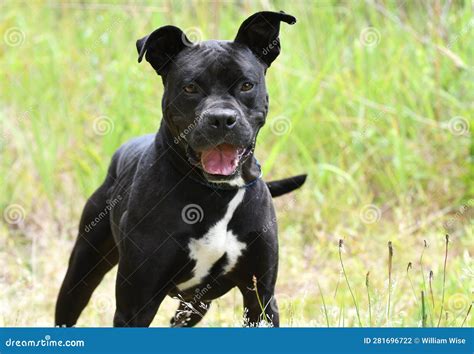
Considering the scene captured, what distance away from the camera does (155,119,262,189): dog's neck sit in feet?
12.3

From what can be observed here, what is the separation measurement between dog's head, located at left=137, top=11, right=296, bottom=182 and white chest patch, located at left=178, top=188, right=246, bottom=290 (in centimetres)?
15

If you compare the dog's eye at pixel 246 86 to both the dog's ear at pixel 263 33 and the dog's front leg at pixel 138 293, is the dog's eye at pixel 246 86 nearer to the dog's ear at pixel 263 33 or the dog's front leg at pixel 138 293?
the dog's ear at pixel 263 33

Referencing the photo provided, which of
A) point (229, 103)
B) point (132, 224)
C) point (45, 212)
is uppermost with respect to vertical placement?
point (229, 103)

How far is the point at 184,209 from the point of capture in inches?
147

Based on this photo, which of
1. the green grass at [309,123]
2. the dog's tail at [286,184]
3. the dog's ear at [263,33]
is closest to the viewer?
the dog's ear at [263,33]

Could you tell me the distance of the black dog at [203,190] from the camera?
3688 millimetres

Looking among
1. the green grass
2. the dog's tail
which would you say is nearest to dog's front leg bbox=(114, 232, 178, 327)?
the dog's tail

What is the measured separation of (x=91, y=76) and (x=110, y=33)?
0.36 metres

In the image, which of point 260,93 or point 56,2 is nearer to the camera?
point 260,93

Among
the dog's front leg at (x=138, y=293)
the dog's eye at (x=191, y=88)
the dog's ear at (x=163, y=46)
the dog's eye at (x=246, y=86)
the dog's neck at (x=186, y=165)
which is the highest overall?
the dog's ear at (x=163, y=46)

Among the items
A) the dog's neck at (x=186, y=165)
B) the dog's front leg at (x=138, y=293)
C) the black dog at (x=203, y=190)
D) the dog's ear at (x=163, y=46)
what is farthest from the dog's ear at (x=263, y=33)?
the dog's front leg at (x=138, y=293)

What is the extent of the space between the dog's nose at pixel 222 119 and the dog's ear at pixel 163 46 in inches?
18.9
